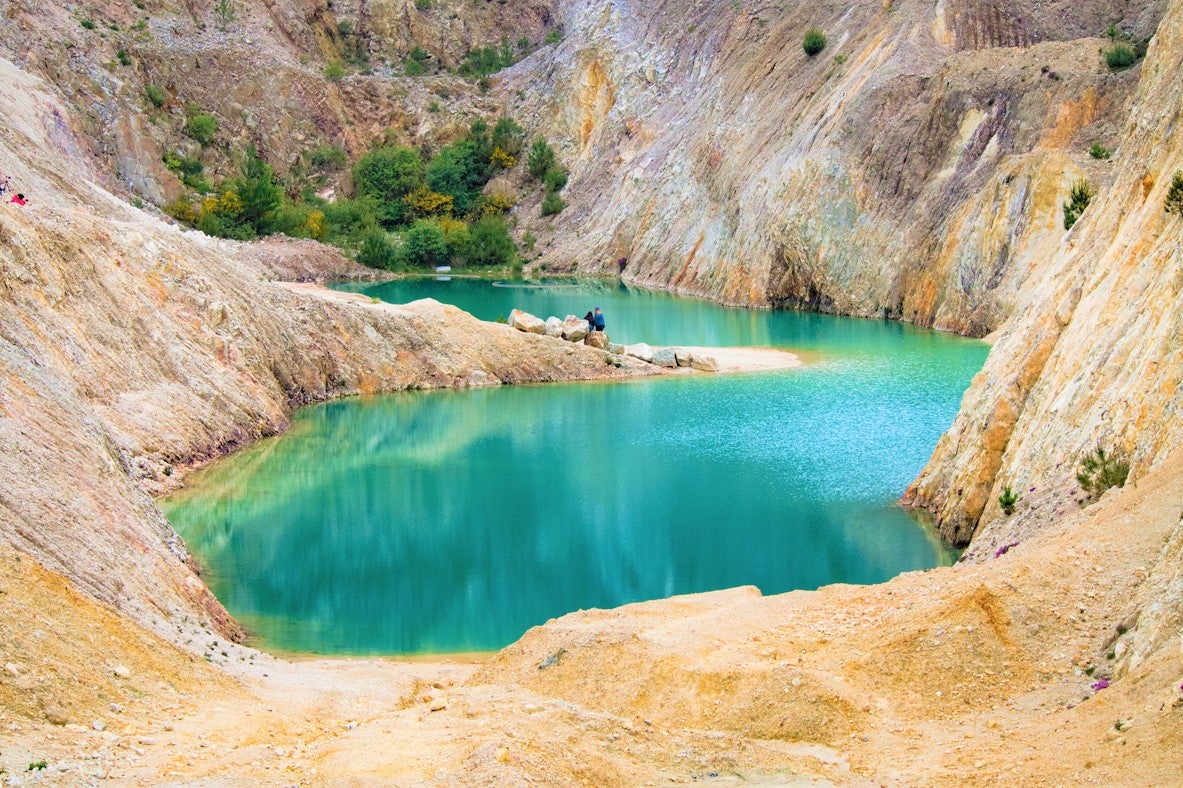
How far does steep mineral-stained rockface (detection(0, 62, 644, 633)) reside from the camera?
1577cm

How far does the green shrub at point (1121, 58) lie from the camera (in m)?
51.8

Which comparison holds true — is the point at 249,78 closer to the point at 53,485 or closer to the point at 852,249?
the point at 852,249

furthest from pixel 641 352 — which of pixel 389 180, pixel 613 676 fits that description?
pixel 389 180

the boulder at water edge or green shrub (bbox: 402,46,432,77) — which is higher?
green shrub (bbox: 402,46,432,77)

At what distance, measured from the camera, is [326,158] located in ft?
289

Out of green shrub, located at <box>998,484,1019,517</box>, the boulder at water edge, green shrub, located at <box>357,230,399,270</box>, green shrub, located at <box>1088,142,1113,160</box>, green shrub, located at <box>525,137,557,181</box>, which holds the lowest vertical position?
green shrub, located at <box>357,230,399,270</box>

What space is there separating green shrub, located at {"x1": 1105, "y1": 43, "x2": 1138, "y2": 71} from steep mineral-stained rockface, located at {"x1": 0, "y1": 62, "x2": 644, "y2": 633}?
23.5m

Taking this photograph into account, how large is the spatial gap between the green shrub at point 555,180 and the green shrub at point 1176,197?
67542 millimetres

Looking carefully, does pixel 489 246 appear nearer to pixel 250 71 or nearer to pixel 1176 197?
pixel 250 71

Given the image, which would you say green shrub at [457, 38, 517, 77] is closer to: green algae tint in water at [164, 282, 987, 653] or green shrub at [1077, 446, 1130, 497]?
green algae tint in water at [164, 282, 987, 653]

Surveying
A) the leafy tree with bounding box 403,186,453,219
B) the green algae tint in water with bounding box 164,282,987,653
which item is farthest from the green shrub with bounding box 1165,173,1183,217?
the leafy tree with bounding box 403,186,453,219

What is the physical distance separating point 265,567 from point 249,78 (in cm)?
6986

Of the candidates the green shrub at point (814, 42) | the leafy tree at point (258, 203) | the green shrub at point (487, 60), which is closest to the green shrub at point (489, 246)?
the leafy tree at point (258, 203)

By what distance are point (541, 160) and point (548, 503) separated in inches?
2465
